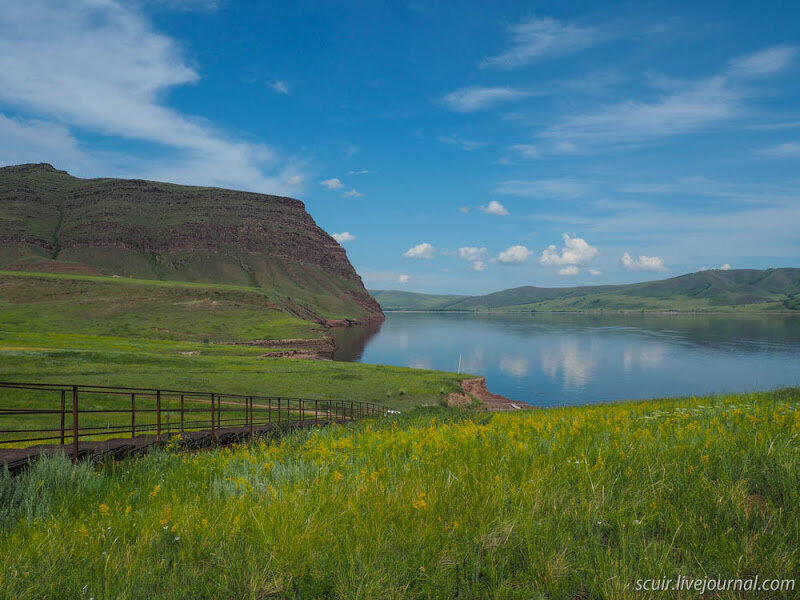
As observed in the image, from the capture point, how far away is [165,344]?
63625 millimetres

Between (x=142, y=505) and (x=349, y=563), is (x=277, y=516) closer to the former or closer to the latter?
(x=349, y=563)

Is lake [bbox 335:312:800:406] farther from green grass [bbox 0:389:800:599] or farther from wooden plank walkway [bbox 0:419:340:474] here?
green grass [bbox 0:389:800:599]

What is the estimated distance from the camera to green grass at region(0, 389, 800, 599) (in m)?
2.37

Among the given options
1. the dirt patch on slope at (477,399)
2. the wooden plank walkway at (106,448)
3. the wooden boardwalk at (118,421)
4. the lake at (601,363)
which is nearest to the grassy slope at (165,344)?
the dirt patch on slope at (477,399)

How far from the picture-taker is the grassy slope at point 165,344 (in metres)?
39.8

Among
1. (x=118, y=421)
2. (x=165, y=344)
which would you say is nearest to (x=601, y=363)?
(x=165, y=344)

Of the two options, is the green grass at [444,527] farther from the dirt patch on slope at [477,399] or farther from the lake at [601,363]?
the lake at [601,363]

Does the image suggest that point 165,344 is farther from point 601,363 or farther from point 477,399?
point 601,363

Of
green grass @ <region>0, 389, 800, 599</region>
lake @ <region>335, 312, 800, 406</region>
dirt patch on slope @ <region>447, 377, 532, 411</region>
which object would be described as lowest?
lake @ <region>335, 312, 800, 406</region>

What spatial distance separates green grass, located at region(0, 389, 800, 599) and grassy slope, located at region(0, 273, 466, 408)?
3718 centimetres

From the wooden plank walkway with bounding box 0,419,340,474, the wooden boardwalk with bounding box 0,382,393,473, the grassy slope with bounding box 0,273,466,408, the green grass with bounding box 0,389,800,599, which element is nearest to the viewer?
the green grass with bounding box 0,389,800,599

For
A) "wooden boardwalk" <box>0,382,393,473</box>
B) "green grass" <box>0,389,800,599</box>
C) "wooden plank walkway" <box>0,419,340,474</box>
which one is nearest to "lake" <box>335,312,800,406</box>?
"wooden boardwalk" <box>0,382,393,473</box>

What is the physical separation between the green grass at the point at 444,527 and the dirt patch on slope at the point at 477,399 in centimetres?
3943

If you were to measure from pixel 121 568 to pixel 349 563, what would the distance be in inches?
55.2
